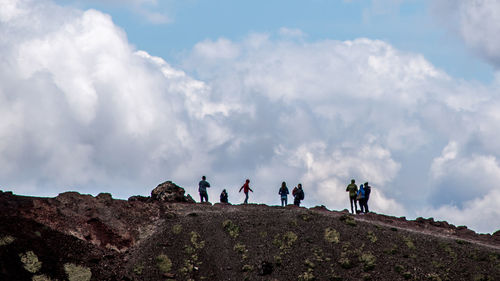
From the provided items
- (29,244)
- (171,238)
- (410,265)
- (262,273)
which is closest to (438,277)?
(410,265)

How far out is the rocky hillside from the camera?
37781 mm

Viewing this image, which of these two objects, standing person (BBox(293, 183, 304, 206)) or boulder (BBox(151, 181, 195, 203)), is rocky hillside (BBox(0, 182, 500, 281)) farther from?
standing person (BBox(293, 183, 304, 206))

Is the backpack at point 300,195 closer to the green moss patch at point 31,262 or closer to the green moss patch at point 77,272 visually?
the green moss patch at point 77,272

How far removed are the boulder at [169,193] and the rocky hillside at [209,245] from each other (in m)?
2.36

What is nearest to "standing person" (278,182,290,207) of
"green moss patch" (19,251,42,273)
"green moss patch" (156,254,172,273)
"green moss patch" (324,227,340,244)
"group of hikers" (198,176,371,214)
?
"group of hikers" (198,176,371,214)

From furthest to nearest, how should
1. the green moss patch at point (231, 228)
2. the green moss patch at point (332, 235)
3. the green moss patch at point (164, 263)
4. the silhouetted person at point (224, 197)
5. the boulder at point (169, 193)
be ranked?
1. the silhouetted person at point (224, 197)
2. the boulder at point (169, 193)
3. the green moss patch at point (231, 228)
4. the green moss patch at point (332, 235)
5. the green moss patch at point (164, 263)

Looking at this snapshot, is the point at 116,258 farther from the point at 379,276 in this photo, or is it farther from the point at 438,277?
the point at 438,277

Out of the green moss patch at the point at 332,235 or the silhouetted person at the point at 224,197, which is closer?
the green moss patch at the point at 332,235

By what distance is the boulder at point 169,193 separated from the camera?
167 feet

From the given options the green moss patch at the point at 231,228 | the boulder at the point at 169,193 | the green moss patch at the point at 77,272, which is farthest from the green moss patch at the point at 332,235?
the green moss patch at the point at 77,272

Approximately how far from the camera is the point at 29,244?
37562mm

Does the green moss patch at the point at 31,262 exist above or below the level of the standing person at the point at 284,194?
below

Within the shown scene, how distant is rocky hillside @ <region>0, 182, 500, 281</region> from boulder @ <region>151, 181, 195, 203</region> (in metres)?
2.36

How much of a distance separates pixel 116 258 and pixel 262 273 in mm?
9705
